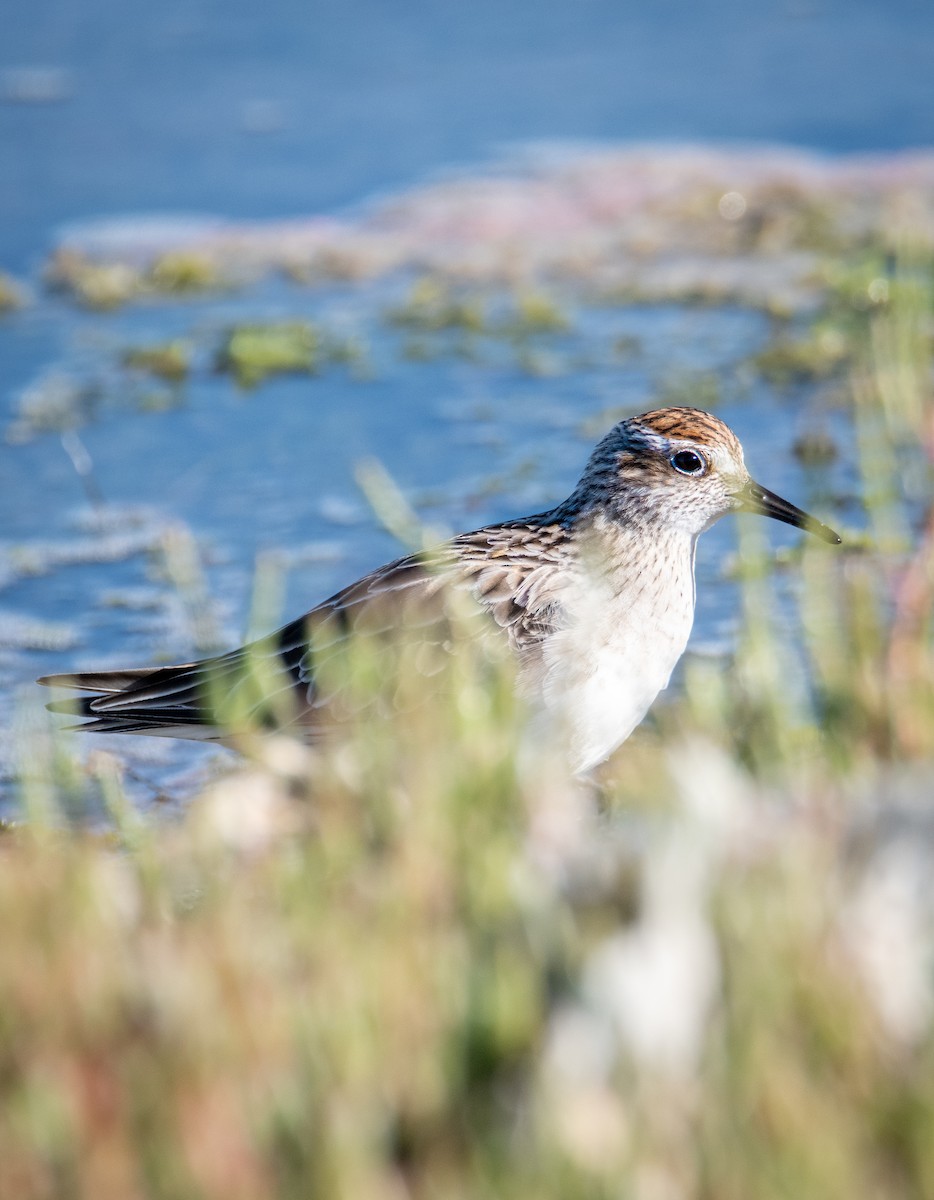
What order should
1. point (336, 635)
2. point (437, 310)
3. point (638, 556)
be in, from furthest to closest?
point (437, 310) < point (638, 556) < point (336, 635)

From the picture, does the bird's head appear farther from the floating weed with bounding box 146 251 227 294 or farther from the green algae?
the floating weed with bounding box 146 251 227 294

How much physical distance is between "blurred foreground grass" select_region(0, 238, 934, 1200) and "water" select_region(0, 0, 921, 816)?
3.07 meters

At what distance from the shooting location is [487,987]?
2891 mm

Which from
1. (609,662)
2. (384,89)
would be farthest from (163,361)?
(609,662)

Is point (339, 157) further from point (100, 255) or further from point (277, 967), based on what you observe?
point (277, 967)

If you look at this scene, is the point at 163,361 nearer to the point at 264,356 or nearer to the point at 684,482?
the point at 264,356

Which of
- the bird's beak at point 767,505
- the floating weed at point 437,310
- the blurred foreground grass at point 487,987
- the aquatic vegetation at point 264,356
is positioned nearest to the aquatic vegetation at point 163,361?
the aquatic vegetation at point 264,356

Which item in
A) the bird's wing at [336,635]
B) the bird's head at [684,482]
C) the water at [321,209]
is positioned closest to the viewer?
the bird's wing at [336,635]

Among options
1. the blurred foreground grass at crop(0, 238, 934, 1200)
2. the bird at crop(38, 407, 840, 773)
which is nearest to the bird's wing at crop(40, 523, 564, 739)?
the bird at crop(38, 407, 840, 773)

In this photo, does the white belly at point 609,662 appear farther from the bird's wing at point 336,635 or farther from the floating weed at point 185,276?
the floating weed at point 185,276

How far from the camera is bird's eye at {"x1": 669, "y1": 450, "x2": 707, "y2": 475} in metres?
5.96

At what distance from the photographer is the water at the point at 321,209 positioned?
8.20 meters

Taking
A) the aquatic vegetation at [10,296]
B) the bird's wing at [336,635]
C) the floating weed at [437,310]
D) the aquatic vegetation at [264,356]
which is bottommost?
the bird's wing at [336,635]

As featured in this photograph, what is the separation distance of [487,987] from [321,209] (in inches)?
394
